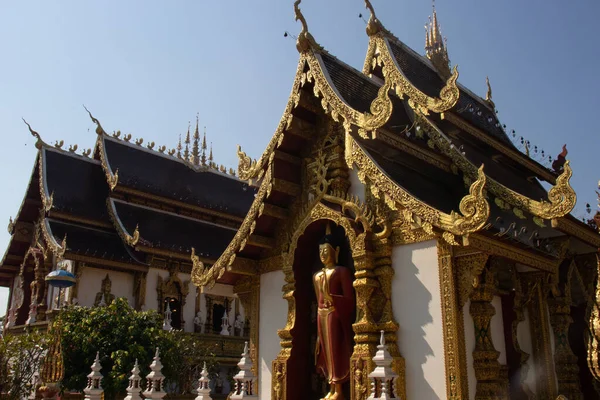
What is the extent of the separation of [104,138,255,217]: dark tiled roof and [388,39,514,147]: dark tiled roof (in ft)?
34.4

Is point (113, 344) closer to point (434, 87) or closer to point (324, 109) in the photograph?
point (324, 109)

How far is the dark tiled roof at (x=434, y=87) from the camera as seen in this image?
1079cm

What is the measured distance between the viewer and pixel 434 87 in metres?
11.8

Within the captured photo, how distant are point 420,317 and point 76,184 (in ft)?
53.5

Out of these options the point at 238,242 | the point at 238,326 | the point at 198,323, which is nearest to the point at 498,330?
the point at 238,242

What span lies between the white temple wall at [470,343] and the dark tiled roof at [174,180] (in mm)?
15420

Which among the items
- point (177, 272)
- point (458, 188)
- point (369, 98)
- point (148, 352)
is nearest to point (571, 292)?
point (458, 188)

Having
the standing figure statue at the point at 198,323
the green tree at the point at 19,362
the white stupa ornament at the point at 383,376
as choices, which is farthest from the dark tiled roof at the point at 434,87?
the standing figure statue at the point at 198,323

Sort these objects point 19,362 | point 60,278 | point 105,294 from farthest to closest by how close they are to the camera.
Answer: point 105,294 → point 19,362 → point 60,278

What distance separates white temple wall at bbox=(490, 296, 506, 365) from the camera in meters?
7.53

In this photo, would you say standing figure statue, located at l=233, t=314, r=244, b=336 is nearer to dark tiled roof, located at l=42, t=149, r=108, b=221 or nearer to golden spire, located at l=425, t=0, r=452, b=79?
dark tiled roof, located at l=42, t=149, r=108, b=221

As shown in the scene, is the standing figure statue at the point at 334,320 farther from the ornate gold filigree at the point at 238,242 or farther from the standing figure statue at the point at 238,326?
the standing figure statue at the point at 238,326

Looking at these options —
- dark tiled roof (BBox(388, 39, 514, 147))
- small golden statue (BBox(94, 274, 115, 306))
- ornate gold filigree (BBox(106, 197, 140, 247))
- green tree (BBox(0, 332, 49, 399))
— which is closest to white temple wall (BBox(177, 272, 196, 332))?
ornate gold filigree (BBox(106, 197, 140, 247))

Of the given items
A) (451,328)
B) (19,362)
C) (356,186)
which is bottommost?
(19,362)
